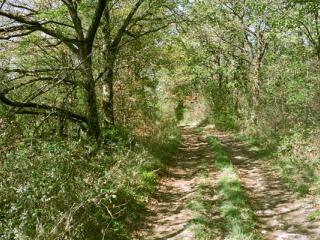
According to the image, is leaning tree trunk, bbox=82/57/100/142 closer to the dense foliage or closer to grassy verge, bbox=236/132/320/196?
the dense foliage

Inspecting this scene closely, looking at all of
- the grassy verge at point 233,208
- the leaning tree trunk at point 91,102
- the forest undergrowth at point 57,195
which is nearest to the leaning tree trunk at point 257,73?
the grassy verge at point 233,208

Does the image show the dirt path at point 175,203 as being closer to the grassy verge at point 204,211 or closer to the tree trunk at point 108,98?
the grassy verge at point 204,211

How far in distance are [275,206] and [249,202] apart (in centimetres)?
62

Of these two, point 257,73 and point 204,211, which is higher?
point 257,73

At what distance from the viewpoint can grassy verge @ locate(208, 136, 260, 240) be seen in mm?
7699

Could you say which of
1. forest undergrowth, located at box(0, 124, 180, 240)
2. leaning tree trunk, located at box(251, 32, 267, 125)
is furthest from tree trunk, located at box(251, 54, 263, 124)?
forest undergrowth, located at box(0, 124, 180, 240)

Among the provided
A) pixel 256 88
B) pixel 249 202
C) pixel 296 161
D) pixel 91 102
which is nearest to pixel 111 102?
pixel 91 102

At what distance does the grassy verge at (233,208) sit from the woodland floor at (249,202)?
0.60 feet

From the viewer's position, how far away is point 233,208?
9.03 meters

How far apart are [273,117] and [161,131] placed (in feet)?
15.3

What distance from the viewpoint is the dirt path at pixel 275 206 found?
7832 millimetres

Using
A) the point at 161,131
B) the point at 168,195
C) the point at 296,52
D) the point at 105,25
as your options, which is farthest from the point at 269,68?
the point at 168,195

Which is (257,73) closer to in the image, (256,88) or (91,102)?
(256,88)

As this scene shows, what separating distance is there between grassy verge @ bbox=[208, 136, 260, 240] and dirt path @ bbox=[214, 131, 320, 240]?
27cm
